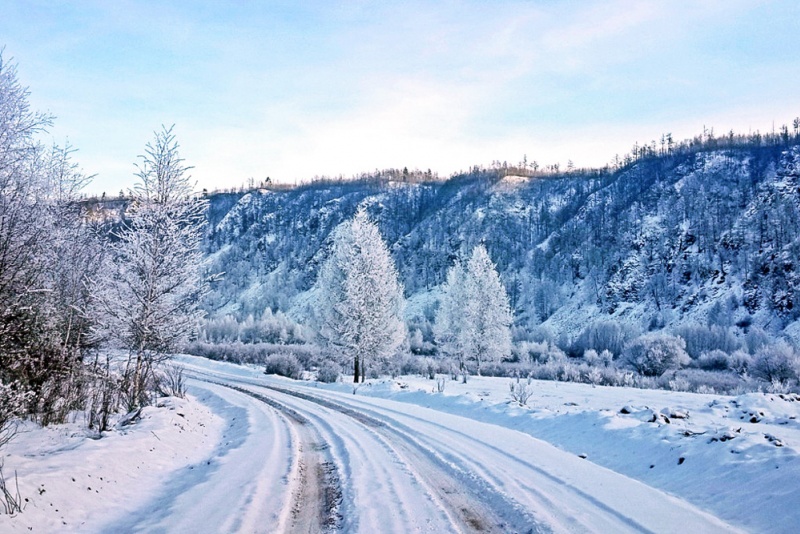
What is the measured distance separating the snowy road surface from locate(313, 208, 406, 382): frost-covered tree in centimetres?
1547

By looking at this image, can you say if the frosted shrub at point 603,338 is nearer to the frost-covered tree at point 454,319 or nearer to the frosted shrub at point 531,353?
the frosted shrub at point 531,353

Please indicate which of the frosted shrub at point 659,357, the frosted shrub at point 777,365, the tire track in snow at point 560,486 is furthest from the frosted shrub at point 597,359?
the tire track in snow at point 560,486

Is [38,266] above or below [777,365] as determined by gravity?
above

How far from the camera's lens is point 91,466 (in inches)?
285

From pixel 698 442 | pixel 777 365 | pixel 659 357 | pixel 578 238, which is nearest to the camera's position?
pixel 698 442

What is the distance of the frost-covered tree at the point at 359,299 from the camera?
89.6 feet

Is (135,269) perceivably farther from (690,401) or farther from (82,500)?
(690,401)

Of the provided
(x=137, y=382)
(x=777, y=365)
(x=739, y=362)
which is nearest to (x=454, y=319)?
(x=777, y=365)

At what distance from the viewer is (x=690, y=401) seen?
16781 mm

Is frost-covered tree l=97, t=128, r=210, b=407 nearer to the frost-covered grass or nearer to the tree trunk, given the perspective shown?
the tree trunk

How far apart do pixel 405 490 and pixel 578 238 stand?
10485 centimetres

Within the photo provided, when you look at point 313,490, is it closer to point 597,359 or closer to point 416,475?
point 416,475

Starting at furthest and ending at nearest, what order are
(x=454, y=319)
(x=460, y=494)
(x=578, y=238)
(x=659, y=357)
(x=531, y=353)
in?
(x=578, y=238)
(x=531, y=353)
(x=454, y=319)
(x=659, y=357)
(x=460, y=494)

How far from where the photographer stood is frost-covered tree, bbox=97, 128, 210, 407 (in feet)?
49.2
